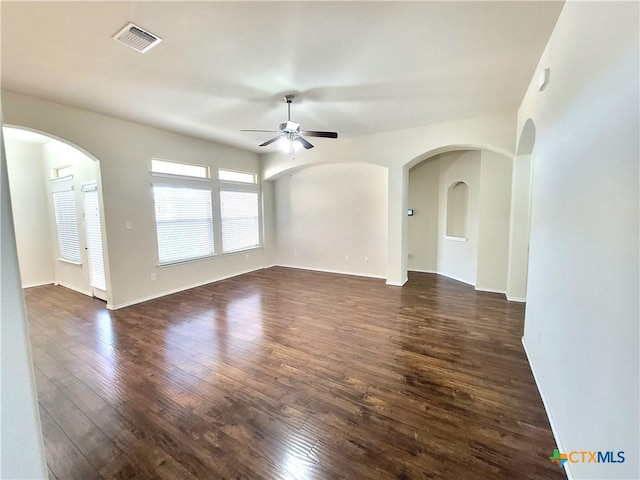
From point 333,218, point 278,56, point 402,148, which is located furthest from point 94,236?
point 402,148

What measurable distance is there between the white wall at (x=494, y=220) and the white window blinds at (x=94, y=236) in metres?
6.51

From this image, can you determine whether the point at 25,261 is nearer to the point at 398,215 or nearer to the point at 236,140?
the point at 236,140

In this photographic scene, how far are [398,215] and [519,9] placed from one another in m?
3.45

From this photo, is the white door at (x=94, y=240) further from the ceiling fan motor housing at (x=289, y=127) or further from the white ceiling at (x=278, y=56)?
the ceiling fan motor housing at (x=289, y=127)

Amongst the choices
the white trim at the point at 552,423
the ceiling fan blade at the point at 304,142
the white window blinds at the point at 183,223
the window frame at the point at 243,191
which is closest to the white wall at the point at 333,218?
the window frame at the point at 243,191

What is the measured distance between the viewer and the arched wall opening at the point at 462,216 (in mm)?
4734

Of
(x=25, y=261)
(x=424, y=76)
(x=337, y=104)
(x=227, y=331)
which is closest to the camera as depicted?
(x=424, y=76)

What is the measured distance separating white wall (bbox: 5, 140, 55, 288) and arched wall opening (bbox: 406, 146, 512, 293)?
7.67m

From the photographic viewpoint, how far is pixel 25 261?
561 cm

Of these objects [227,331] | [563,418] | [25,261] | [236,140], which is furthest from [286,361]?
[25,261]

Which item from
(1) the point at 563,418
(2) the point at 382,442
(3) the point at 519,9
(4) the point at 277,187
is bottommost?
(2) the point at 382,442

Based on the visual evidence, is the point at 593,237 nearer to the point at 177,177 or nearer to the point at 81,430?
the point at 81,430

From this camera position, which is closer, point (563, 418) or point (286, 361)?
point (563, 418)

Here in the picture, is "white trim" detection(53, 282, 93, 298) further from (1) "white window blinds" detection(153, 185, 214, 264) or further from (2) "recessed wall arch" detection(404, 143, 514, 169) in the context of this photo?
(2) "recessed wall arch" detection(404, 143, 514, 169)
